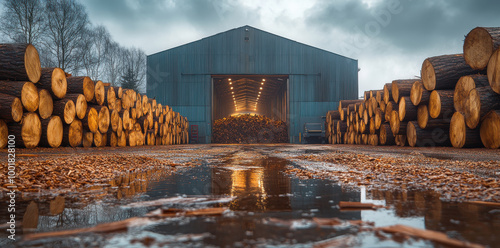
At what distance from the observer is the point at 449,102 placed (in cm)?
902

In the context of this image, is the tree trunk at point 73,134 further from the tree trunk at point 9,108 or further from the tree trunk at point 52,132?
the tree trunk at point 9,108

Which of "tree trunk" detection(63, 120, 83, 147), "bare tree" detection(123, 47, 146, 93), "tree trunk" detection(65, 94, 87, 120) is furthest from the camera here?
"bare tree" detection(123, 47, 146, 93)

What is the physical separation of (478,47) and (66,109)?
10.2m

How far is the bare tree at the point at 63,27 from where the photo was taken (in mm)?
24422

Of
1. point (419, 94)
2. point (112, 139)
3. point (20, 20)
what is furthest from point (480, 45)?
point (20, 20)

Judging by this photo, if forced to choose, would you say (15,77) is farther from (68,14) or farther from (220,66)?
(68,14)

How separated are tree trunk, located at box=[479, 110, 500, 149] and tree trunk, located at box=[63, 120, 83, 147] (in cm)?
1020

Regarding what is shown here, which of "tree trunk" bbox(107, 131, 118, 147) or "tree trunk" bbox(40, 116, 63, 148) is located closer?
"tree trunk" bbox(40, 116, 63, 148)

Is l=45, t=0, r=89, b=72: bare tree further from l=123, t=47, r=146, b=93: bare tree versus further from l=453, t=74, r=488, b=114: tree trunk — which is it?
l=453, t=74, r=488, b=114: tree trunk

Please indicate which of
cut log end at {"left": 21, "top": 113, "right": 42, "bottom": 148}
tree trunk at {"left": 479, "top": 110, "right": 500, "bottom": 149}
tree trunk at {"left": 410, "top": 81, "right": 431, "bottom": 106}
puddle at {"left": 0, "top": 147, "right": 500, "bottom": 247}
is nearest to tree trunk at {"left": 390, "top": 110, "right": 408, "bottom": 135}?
tree trunk at {"left": 410, "top": 81, "right": 431, "bottom": 106}

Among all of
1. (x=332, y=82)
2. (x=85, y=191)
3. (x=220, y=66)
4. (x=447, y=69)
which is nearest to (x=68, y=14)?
(x=220, y=66)

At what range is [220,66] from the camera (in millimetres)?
24906

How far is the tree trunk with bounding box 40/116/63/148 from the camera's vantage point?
26.0ft

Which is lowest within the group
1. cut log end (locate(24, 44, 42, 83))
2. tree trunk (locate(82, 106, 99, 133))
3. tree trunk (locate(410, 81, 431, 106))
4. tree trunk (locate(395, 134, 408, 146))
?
tree trunk (locate(395, 134, 408, 146))
